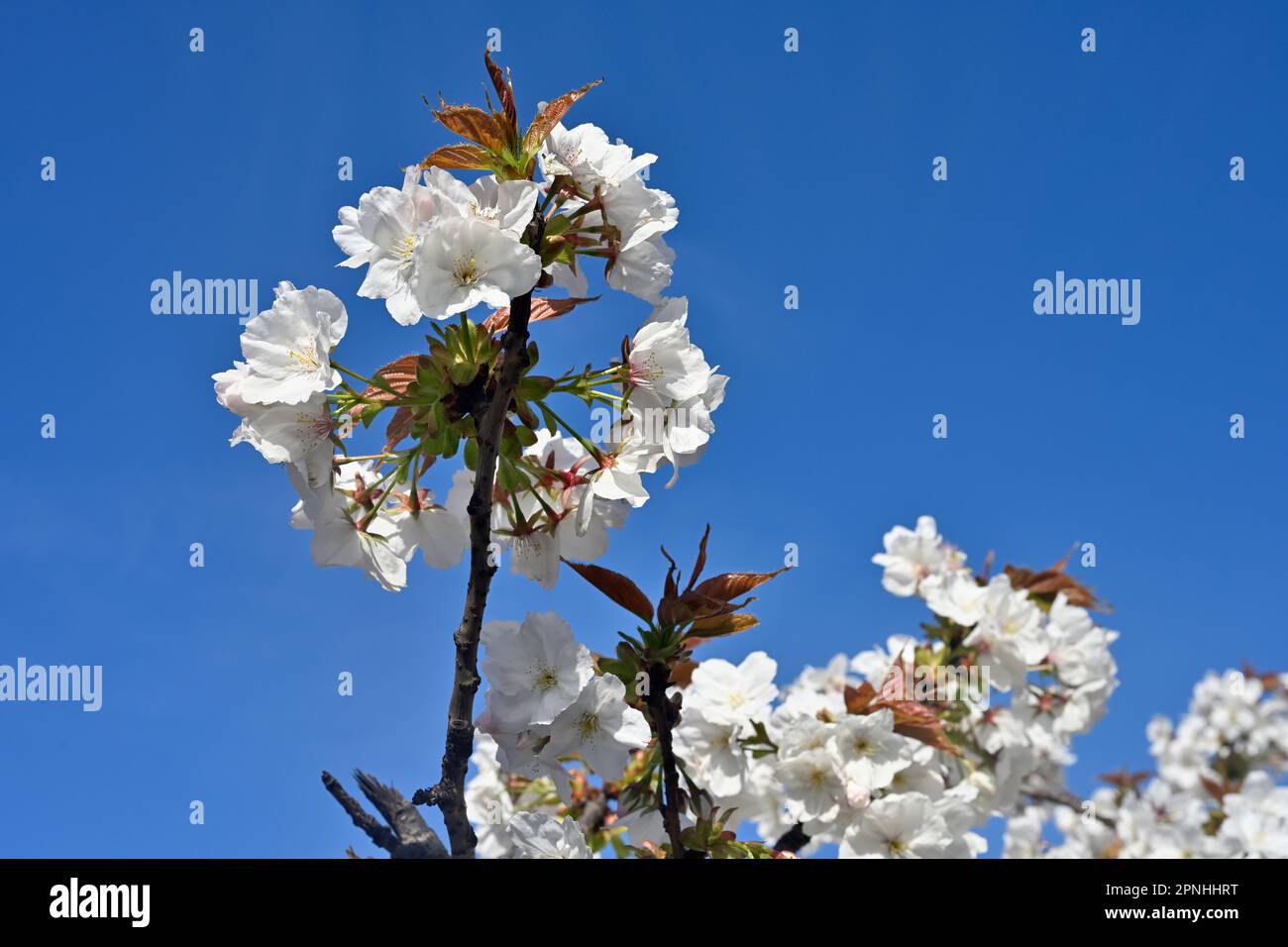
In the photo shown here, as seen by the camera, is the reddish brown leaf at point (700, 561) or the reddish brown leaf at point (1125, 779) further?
the reddish brown leaf at point (1125, 779)

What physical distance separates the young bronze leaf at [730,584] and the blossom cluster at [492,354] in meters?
0.21

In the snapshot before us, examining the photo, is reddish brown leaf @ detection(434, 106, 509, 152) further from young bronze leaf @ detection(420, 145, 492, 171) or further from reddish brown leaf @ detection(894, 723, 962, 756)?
reddish brown leaf @ detection(894, 723, 962, 756)

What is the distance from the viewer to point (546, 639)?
64.1 inches

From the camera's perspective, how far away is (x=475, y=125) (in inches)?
60.2

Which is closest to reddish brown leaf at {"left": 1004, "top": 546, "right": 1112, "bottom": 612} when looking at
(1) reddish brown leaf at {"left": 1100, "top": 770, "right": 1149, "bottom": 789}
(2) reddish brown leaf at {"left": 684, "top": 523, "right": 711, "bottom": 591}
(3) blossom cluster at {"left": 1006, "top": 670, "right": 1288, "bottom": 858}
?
(3) blossom cluster at {"left": 1006, "top": 670, "right": 1288, "bottom": 858}

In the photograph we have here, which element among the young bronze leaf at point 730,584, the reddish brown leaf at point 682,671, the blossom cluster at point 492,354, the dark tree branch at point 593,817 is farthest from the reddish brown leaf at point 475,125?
the dark tree branch at point 593,817

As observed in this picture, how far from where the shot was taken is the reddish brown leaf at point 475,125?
4.94 feet

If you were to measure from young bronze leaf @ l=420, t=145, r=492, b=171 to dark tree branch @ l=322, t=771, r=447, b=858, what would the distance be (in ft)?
3.17

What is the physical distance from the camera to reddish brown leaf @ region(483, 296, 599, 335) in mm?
1584

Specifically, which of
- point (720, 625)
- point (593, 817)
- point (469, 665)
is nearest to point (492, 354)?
point (469, 665)

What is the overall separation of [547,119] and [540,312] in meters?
0.31

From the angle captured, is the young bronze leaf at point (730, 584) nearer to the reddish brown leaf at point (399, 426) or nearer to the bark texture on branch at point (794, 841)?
the reddish brown leaf at point (399, 426)

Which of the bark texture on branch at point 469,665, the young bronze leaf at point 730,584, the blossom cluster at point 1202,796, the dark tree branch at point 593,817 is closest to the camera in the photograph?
the bark texture on branch at point 469,665
